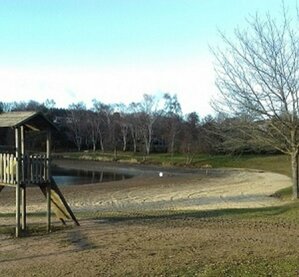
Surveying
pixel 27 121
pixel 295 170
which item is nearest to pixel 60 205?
pixel 27 121

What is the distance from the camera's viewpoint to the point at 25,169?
47.5ft

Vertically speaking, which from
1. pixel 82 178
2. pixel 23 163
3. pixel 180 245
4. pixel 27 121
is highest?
pixel 27 121

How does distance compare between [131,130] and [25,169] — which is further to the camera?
[131,130]

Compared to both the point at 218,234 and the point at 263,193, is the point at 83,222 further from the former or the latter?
the point at 263,193

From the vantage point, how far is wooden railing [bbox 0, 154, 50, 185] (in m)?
14.4

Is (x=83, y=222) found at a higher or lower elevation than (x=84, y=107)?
lower

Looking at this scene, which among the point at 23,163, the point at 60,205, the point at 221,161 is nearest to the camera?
the point at 23,163

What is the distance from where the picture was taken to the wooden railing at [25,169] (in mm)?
14383

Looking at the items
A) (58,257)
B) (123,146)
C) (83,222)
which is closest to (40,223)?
(83,222)

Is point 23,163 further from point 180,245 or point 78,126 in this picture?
point 78,126

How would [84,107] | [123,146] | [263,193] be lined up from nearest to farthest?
[263,193] → [123,146] → [84,107]

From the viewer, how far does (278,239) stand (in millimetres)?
12422

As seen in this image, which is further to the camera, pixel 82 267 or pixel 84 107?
pixel 84 107

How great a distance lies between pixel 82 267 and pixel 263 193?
2594cm
